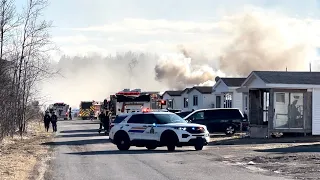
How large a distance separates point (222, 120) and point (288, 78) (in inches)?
205

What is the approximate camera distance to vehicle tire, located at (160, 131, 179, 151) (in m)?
26.7

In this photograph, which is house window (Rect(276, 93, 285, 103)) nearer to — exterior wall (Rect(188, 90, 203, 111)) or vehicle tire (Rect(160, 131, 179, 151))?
vehicle tire (Rect(160, 131, 179, 151))

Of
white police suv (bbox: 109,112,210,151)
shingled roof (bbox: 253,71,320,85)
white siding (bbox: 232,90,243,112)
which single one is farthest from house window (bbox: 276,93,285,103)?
white siding (bbox: 232,90,243,112)

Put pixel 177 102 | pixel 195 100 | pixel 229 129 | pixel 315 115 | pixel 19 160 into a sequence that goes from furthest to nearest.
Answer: pixel 177 102
pixel 195 100
pixel 229 129
pixel 315 115
pixel 19 160

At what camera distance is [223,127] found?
40.8m

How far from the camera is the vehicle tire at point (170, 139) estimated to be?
1053 inches

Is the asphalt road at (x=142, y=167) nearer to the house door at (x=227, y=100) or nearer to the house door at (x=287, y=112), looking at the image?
the house door at (x=287, y=112)

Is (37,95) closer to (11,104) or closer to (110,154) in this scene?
(11,104)

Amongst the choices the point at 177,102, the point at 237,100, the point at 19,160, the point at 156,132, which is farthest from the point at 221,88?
the point at 19,160

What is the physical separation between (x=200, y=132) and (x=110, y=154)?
383 centimetres

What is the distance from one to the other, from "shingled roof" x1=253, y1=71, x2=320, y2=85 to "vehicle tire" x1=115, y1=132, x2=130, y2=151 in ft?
38.4

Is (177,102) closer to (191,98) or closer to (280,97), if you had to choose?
(191,98)

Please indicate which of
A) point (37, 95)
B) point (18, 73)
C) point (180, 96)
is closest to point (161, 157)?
point (18, 73)

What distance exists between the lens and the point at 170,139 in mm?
26797
